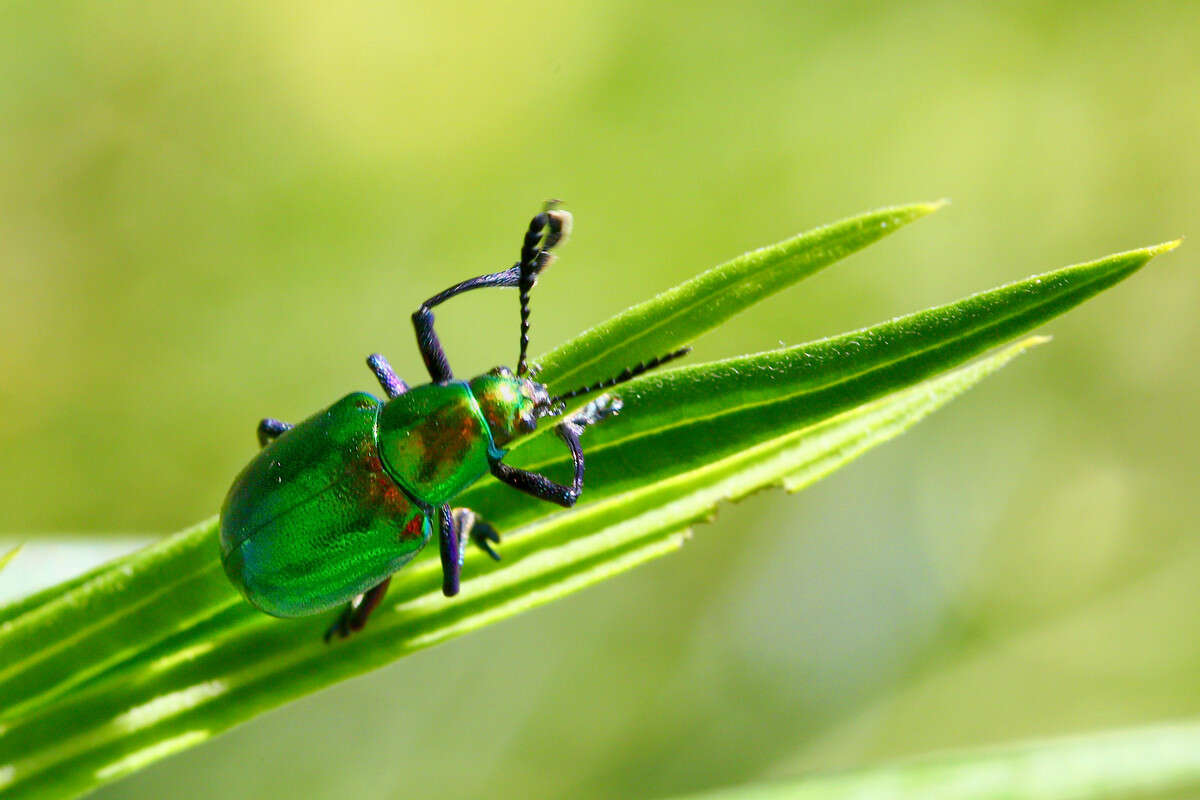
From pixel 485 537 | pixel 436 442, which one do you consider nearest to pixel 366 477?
pixel 436 442

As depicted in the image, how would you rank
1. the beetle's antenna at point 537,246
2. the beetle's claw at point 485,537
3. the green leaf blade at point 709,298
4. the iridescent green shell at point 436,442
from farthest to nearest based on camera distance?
the iridescent green shell at point 436,442 → the beetle's antenna at point 537,246 → the beetle's claw at point 485,537 → the green leaf blade at point 709,298

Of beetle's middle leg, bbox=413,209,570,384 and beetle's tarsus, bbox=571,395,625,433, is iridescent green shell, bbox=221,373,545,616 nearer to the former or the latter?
beetle's middle leg, bbox=413,209,570,384

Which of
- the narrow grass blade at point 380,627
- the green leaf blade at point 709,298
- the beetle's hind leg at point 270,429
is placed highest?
the beetle's hind leg at point 270,429

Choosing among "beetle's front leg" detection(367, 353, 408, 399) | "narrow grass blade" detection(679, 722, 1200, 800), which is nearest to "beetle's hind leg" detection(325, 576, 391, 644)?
"narrow grass blade" detection(679, 722, 1200, 800)

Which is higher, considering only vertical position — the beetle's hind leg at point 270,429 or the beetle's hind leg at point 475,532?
the beetle's hind leg at point 270,429

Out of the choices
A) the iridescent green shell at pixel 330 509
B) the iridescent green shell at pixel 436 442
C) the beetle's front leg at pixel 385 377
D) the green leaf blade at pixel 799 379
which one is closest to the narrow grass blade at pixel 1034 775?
the green leaf blade at pixel 799 379

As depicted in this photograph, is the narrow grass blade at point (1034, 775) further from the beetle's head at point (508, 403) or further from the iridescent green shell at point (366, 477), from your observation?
the beetle's head at point (508, 403)

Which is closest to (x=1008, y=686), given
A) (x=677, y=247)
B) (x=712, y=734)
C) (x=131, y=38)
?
(x=712, y=734)
